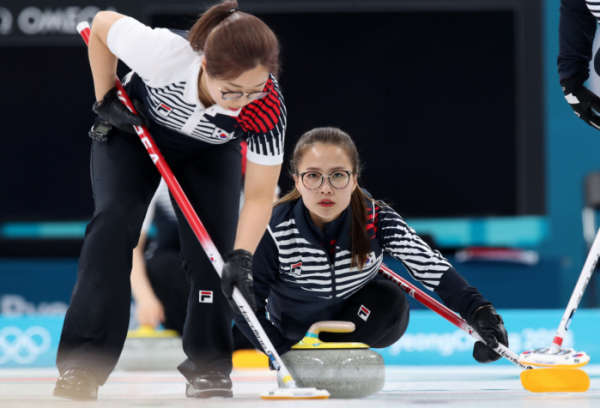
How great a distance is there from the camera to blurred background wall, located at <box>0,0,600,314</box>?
458cm

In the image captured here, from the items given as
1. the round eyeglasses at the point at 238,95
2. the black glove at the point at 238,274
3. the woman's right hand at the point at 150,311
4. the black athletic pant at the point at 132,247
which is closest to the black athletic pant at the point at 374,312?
the black athletic pant at the point at 132,247

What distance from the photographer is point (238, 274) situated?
170cm

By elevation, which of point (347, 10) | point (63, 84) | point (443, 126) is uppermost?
point (347, 10)

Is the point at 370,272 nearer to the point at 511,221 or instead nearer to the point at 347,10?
the point at 347,10

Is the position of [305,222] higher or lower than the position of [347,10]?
lower

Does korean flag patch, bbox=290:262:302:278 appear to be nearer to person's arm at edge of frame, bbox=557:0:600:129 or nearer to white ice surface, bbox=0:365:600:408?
white ice surface, bbox=0:365:600:408

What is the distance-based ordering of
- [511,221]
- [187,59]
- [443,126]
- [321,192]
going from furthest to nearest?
[511,221]
[443,126]
[321,192]
[187,59]

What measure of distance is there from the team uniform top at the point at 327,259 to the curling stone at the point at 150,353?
1399 mm

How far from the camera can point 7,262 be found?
4.69 m

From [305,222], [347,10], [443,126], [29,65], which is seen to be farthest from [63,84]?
[305,222]

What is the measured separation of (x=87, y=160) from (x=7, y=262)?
854 mm

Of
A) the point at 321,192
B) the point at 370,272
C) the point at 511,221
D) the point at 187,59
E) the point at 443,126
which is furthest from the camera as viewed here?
the point at 511,221

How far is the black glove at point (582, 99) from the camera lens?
6.91 feet

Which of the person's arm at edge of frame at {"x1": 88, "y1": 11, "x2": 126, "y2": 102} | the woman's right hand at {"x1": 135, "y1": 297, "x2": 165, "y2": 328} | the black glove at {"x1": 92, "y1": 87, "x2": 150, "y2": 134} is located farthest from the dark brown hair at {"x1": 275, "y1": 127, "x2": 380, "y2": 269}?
the woman's right hand at {"x1": 135, "y1": 297, "x2": 165, "y2": 328}
